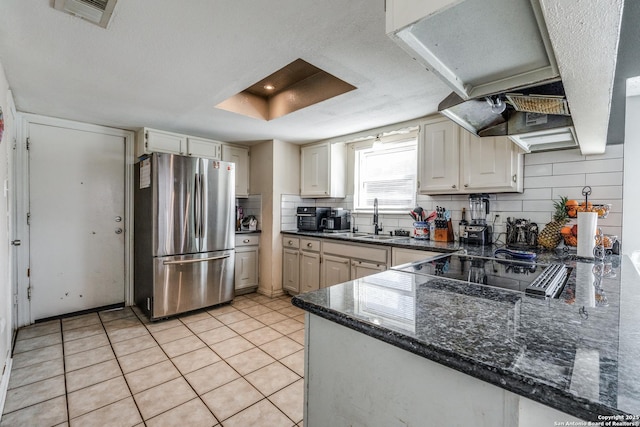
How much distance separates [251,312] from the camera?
3.32 meters

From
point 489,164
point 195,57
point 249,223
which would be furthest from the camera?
point 249,223

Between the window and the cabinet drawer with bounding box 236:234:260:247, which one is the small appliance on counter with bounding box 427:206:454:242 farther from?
the cabinet drawer with bounding box 236:234:260:247

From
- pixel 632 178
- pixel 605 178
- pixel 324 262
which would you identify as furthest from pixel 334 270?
pixel 632 178

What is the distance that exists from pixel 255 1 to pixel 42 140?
3036 mm

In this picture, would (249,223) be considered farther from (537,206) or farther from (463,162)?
(537,206)

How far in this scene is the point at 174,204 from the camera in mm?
3072

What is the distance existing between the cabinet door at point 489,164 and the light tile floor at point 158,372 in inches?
82.8

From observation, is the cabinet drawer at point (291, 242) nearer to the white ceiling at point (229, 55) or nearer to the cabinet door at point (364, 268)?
the cabinet door at point (364, 268)

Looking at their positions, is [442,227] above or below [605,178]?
below

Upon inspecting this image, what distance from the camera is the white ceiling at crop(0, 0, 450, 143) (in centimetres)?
141

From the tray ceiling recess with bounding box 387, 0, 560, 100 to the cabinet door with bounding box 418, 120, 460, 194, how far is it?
1.80 meters

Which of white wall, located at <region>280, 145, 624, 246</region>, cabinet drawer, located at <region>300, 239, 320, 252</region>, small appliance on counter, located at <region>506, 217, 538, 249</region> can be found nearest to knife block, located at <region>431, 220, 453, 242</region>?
white wall, located at <region>280, 145, 624, 246</region>

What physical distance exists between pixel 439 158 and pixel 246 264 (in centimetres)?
271

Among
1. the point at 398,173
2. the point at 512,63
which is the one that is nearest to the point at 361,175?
the point at 398,173
